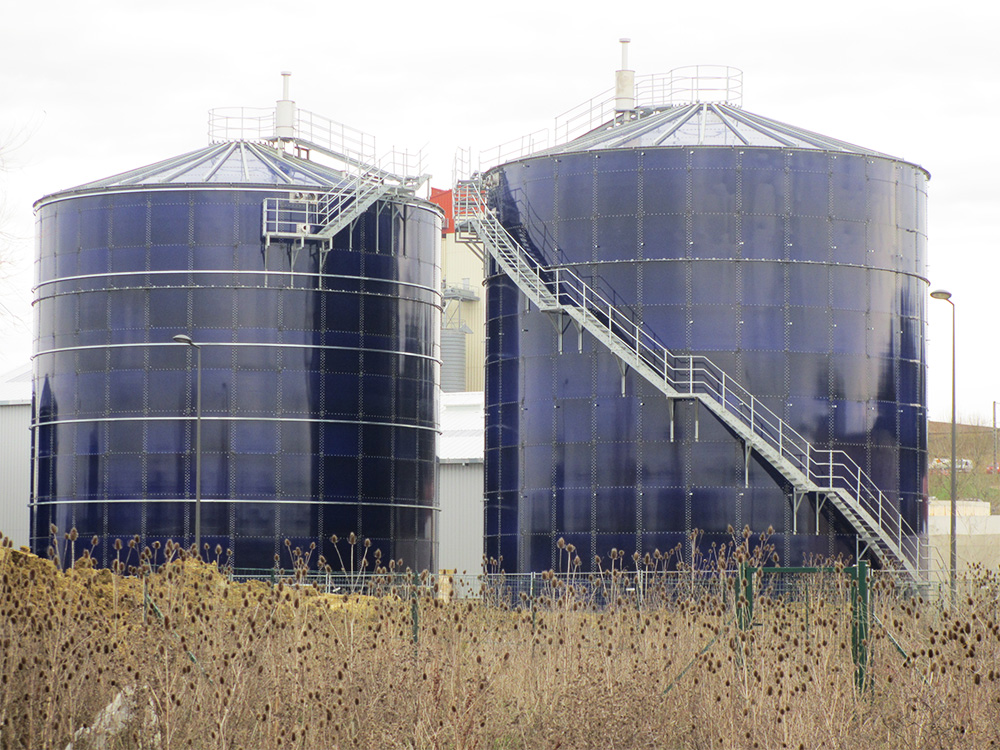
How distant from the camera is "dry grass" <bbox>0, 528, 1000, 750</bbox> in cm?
1231

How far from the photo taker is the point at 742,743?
1285 centimetres

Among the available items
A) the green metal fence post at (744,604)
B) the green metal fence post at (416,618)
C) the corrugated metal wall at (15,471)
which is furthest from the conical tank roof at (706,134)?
the corrugated metal wall at (15,471)

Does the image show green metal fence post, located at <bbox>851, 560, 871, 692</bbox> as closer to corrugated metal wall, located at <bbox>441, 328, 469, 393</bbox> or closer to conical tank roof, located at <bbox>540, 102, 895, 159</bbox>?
conical tank roof, located at <bbox>540, 102, 895, 159</bbox>

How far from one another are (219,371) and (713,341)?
11887mm

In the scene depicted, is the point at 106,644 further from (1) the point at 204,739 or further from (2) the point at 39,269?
(2) the point at 39,269

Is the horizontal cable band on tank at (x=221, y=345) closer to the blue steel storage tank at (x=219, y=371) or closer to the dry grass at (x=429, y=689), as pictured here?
the blue steel storage tank at (x=219, y=371)

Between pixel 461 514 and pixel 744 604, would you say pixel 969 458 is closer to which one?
pixel 461 514

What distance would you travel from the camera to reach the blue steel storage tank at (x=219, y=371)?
115ft

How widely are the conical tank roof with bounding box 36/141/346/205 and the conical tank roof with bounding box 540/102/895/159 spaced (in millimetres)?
7166

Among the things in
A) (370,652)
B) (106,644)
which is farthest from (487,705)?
(106,644)

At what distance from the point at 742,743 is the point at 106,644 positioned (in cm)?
573

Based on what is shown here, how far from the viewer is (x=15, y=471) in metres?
53.5

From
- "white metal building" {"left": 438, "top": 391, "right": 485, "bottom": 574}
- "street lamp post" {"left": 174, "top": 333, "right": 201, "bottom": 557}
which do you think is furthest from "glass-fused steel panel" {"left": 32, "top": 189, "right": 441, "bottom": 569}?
"white metal building" {"left": 438, "top": 391, "right": 485, "bottom": 574}

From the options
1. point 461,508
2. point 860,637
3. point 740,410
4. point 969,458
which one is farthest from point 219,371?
point 969,458
